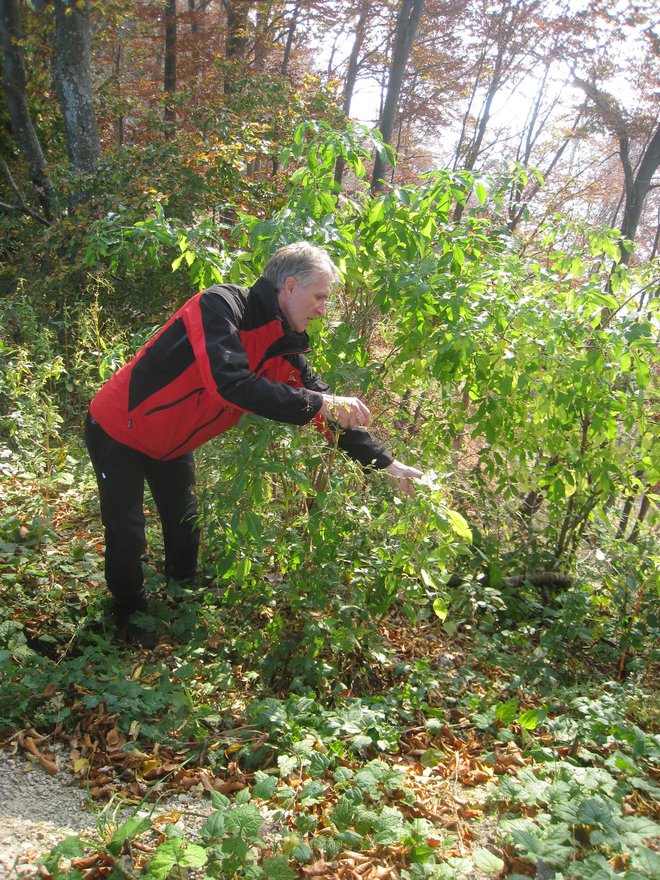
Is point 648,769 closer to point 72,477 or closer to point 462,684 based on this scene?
point 462,684

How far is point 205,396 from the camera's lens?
9.12 ft

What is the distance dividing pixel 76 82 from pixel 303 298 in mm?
7198

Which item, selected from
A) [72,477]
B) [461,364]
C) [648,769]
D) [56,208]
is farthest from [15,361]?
[648,769]

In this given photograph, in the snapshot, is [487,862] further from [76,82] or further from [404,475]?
[76,82]

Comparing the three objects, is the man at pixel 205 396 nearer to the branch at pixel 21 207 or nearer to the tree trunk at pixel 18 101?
the branch at pixel 21 207

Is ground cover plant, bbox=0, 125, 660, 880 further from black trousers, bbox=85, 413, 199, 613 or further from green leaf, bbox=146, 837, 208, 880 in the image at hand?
black trousers, bbox=85, 413, 199, 613

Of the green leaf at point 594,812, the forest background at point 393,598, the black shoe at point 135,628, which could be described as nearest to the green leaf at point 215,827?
the forest background at point 393,598

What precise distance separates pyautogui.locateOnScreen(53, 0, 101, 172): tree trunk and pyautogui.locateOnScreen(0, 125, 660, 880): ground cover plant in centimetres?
491

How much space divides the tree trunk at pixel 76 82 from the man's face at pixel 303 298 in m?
6.42

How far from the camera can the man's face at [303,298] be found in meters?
2.57

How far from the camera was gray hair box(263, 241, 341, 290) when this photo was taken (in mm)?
2549

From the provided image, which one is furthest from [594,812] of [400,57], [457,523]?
[400,57]

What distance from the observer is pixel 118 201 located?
6.95m

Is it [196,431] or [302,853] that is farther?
[196,431]
